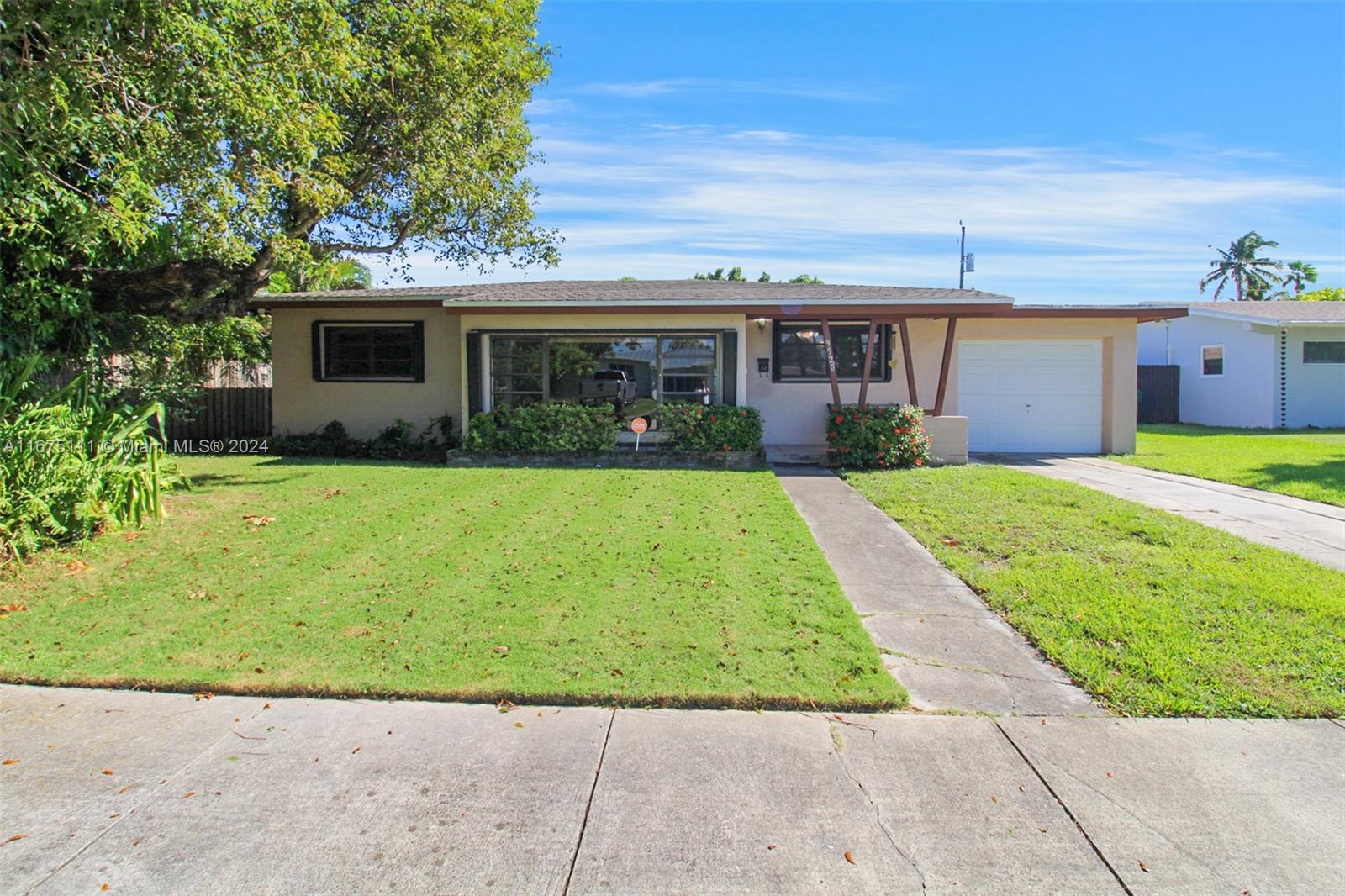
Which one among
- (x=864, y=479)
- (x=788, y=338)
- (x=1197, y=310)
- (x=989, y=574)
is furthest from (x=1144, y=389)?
(x=989, y=574)

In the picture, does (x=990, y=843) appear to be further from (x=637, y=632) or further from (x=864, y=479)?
(x=864, y=479)

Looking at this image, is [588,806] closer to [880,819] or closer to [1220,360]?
[880,819]

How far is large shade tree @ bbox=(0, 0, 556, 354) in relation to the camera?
6.29 m

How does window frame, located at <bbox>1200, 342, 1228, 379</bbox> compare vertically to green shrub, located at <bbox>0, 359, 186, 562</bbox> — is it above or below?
above

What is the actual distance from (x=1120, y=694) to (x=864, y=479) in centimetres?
723

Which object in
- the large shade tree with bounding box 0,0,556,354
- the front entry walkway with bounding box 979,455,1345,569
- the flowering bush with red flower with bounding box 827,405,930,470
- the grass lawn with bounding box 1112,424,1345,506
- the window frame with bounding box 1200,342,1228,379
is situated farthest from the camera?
the window frame with bounding box 1200,342,1228,379

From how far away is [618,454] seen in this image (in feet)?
43.3

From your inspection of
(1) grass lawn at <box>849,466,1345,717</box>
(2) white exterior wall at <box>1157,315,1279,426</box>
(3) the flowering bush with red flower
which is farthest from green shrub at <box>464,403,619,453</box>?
(2) white exterior wall at <box>1157,315,1279,426</box>

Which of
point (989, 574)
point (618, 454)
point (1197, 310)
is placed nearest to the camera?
point (989, 574)

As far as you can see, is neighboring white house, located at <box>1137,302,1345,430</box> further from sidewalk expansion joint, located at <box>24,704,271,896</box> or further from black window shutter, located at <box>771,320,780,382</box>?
sidewalk expansion joint, located at <box>24,704,271,896</box>

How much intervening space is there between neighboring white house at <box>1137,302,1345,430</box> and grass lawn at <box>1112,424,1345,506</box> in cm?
122

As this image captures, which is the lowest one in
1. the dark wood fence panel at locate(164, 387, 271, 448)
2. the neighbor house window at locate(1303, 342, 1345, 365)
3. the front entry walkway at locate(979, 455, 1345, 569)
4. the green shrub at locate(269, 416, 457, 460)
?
the front entry walkway at locate(979, 455, 1345, 569)

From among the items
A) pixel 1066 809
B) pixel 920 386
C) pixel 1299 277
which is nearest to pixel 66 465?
pixel 1066 809

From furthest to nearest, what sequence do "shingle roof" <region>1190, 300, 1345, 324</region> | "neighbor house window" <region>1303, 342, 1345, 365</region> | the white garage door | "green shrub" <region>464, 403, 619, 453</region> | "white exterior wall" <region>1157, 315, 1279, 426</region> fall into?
1. "neighbor house window" <region>1303, 342, 1345, 365</region>
2. "white exterior wall" <region>1157, 315, 1279, 426</region>
3. "shingle roof" <region>1190, 300, 1345, 324</region>
4. the white garage door
5. "green shrub" <region>464, 403, 619, 453</region>
